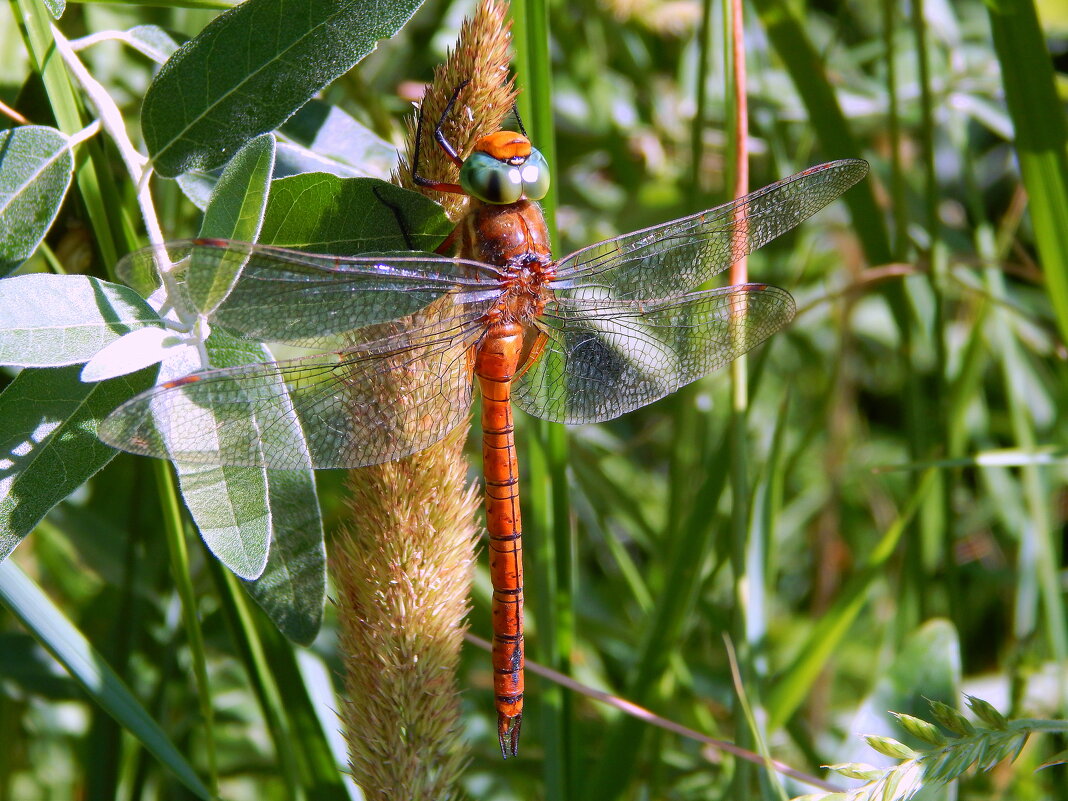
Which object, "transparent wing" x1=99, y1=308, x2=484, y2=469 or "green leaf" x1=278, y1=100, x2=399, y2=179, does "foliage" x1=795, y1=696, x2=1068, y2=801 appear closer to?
"transparent wing" x1=99, y1=308, x2=484, y2=469

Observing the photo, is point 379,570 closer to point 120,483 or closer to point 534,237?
point 534,237

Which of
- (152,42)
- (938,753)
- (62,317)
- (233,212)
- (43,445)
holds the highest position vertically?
(152,42)

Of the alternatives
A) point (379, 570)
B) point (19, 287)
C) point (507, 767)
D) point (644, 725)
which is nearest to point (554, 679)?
point (644, 725)

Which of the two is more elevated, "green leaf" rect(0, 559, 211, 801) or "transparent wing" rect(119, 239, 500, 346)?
"transparent wing" rect(119, 239, 500, 346)

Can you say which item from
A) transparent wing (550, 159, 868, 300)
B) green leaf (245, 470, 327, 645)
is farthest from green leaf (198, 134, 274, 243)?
transparent wing (550, 159, 868, 300)

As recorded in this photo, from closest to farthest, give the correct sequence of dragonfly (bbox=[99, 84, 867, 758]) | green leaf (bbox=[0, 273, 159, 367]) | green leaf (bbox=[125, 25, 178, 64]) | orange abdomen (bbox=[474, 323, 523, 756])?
1. green leaf (bbox=[0, 273, 159, 367])
2. dragonfly (bbox=[99, 84, 867, 758])
3. green leaf (bbox=[125, 25, 178, 64])
4. orange abdomen (bbox=[474, 323, 523, 756])

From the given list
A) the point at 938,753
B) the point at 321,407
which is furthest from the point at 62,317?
the point at 938,753

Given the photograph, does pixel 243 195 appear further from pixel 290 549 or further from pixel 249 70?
pixel 290 549
